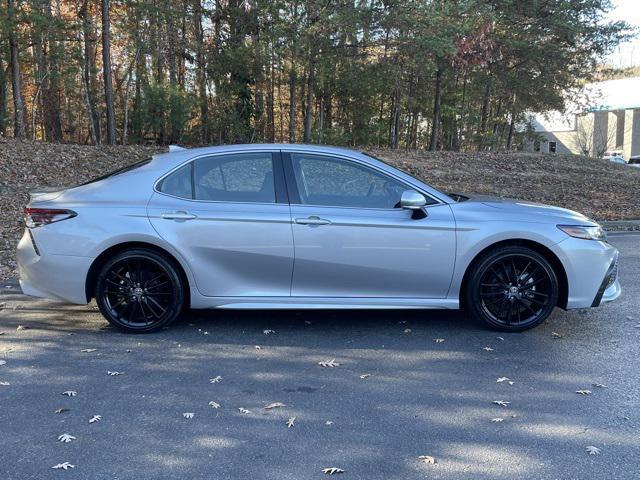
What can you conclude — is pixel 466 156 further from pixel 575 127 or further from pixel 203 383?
pixel 575 127

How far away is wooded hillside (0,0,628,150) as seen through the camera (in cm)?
1526

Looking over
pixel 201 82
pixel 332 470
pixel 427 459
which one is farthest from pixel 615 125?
pixel 332 470

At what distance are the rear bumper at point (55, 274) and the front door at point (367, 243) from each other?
5.91 feet

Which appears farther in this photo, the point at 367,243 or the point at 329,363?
the point at 367,243

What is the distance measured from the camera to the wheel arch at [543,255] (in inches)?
197

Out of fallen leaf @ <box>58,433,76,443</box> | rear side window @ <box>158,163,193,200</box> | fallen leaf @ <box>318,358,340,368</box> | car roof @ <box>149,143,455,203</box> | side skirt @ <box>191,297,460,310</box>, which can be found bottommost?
fallen leaf @ <box>58,433,76,443</box>

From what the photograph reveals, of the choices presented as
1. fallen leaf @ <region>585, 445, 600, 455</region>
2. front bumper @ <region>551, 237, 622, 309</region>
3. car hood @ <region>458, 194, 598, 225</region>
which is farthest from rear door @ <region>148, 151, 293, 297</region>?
fallen leaf @ <region>585, 445, 600, 455</region>

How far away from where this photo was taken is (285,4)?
15.3 m

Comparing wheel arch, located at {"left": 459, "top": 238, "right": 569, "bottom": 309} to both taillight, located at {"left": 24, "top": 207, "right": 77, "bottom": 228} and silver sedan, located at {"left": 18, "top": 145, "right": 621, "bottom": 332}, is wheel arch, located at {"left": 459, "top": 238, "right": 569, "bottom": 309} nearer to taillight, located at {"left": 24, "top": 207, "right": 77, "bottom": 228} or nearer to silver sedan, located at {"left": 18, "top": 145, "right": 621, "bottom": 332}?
silver sedan, located at {"left": 18, "top": 145, "right": 621, "bottom": 332}

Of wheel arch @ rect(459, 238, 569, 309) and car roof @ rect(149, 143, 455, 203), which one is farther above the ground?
car roof @ rect(149, 143, 455, 203)

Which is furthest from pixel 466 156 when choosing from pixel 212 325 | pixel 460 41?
pixel 212 325

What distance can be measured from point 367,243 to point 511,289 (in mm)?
1331

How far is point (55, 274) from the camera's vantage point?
4.95 meters

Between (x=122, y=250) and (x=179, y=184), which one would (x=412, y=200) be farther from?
(x=122, y=250)
